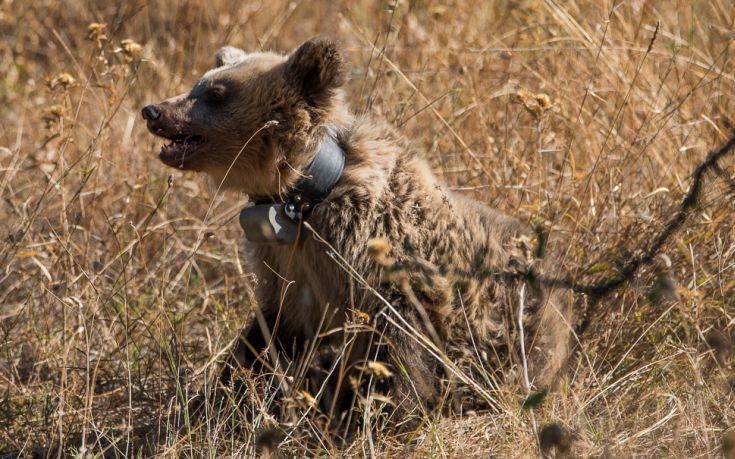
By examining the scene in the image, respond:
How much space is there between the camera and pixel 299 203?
412 centimetres

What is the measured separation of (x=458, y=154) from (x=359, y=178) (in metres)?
1.60

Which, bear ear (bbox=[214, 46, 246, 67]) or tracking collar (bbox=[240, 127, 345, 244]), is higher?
bear ear (bbox=[214, 46, 246, 67])

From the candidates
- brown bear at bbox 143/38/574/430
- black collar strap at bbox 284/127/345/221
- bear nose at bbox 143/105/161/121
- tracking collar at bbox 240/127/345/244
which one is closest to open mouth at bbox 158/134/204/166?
brown bear at bbox 143/38/574/430

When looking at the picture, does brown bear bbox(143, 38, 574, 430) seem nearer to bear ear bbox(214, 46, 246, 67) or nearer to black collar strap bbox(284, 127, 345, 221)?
black collar strap bbox(284, 127, 345, 221)

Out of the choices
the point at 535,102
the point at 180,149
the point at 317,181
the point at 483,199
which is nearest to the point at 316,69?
the point at 317,181

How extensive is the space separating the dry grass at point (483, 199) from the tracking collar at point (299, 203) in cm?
32

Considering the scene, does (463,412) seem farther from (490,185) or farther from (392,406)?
(490,185)

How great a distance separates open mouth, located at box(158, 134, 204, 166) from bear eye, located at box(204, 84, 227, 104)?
0.18m

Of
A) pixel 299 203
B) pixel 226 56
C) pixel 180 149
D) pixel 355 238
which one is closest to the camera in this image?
pixel 355 238

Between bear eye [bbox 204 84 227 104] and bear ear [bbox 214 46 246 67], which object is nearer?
bear eye [bbox 204 84 227 104]

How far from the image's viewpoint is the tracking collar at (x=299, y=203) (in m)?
4.05

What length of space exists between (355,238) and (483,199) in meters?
1.36

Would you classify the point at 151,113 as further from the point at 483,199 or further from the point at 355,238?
the point at 483,199

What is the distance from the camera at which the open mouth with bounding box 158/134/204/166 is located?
4.18 meters
